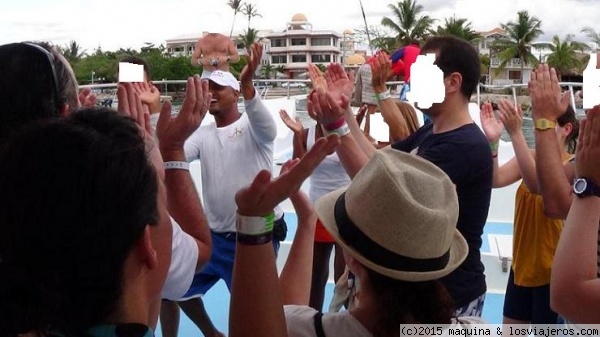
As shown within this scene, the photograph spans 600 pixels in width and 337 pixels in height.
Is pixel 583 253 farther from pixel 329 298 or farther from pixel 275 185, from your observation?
pixel 329 298

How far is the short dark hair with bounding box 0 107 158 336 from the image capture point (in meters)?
0.72

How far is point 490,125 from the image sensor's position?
2467mm

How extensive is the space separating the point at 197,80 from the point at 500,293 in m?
2.82

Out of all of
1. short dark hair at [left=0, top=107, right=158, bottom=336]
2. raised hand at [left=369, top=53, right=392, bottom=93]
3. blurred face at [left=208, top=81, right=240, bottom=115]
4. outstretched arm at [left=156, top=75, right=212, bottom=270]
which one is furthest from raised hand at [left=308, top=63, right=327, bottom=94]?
short dark hair at [left=0, top=107, right=158, bottom=336]

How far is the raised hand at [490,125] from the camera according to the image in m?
2.42

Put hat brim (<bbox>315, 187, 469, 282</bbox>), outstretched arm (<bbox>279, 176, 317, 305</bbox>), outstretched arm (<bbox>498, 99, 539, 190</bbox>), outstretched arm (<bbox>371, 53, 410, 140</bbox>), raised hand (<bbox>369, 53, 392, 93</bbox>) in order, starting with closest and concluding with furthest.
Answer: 1. hat brim (<bbox>315, 187, 469, 282</bbox>)
2. outstretched arm (<bbox>279, 176, 317, 305</bbox>)
3. outstretched arm (<bbox>498, 99, 539, 190</bbox>)
4. raised hand (<bbox>369, 53, 392, 93</bbox>)
5. outstretched arm (<bbox>371, 53, 410, 140</bbox>)

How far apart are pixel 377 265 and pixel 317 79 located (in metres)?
1.17

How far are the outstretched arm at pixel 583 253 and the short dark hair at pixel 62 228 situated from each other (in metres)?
0.84

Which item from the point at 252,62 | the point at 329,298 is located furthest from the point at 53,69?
the point at 329,298

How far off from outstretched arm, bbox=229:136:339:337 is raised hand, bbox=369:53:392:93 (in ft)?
4.74

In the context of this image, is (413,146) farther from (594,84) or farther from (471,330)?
(471,330)

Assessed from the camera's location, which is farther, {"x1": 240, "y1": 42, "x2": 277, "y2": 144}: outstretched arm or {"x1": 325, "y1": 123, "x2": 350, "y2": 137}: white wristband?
{"x1": 240, "y1": 42, "x2": 277, "y2": 144}: outstretched arm

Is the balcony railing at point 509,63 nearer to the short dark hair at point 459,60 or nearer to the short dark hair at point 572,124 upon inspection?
the short dark hair at point 572,124

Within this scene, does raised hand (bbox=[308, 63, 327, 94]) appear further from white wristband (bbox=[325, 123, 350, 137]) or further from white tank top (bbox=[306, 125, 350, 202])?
white tank top (bbox=[306, 125, 350, 202])
